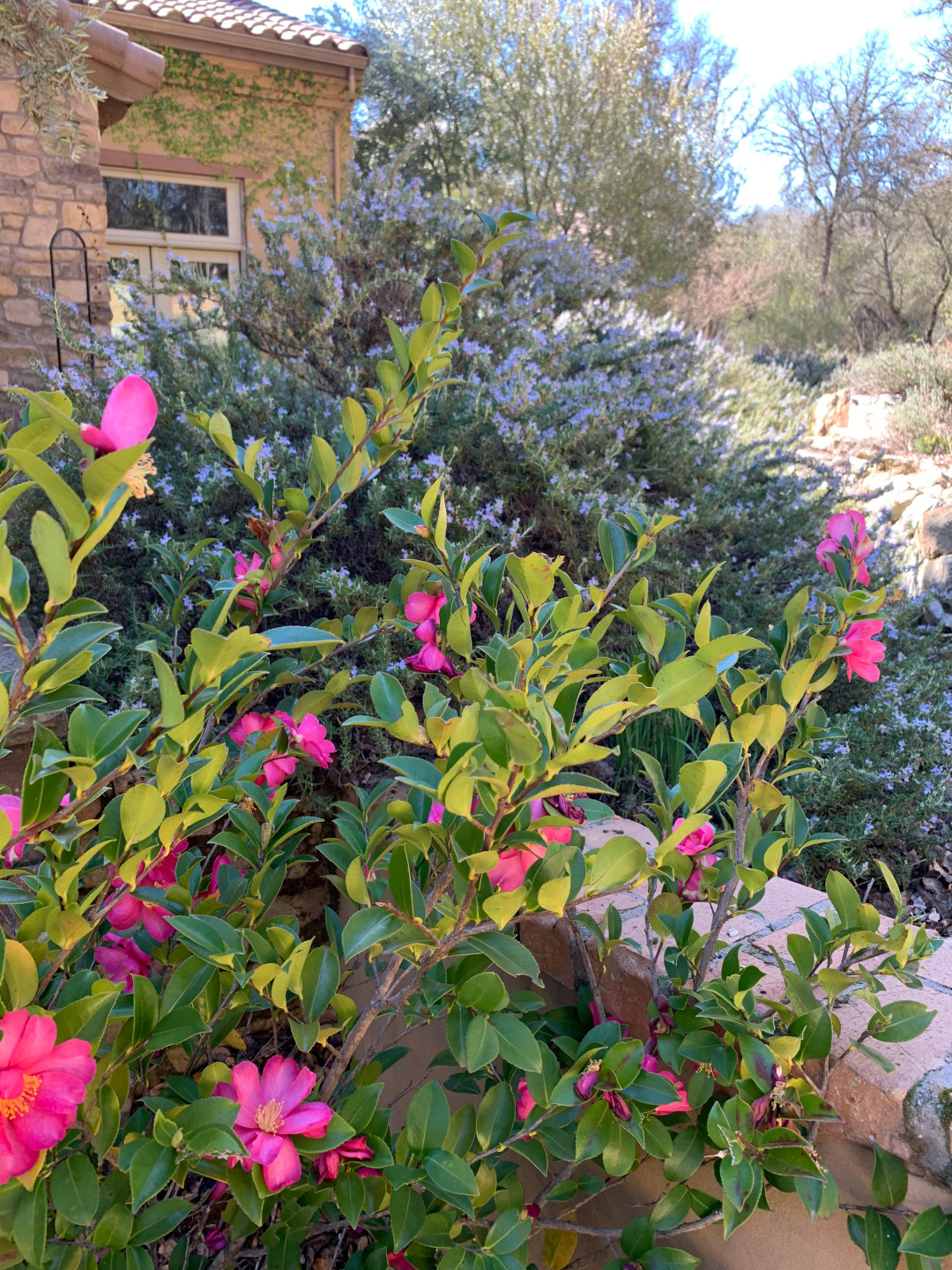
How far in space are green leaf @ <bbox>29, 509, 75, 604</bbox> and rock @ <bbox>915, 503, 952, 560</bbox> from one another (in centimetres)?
470

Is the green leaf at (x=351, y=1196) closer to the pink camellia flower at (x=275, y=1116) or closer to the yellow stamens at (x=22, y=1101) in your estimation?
the pink camellia flower at (x=275, y=1116)

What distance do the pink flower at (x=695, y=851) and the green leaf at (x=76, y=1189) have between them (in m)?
0.63

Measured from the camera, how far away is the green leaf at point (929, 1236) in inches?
32.3

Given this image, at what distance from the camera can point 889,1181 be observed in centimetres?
90

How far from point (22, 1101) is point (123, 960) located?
35 centimetres

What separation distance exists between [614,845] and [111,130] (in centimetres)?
914

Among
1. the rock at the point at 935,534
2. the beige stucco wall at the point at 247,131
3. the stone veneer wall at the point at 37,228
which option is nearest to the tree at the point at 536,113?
the beige stucco wall at the point at 247,131

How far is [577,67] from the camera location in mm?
10211

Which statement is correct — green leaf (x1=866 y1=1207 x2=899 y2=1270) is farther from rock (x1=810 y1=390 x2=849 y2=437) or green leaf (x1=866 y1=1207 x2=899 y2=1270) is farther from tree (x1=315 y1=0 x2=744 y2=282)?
tree (x1=315 y1=0 x2=744 y2=282)

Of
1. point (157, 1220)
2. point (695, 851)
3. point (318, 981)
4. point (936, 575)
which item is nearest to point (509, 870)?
point (318, 981)

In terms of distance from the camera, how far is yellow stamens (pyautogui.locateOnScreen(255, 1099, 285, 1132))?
2.49ft

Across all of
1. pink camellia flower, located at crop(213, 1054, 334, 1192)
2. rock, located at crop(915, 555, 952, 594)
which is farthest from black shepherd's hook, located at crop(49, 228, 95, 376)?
pink camellia flower, located at crop(213, 1054, 334, 1192)

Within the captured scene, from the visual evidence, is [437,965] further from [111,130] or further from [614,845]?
[111,130]

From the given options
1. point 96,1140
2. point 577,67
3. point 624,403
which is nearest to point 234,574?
point 96,1140
